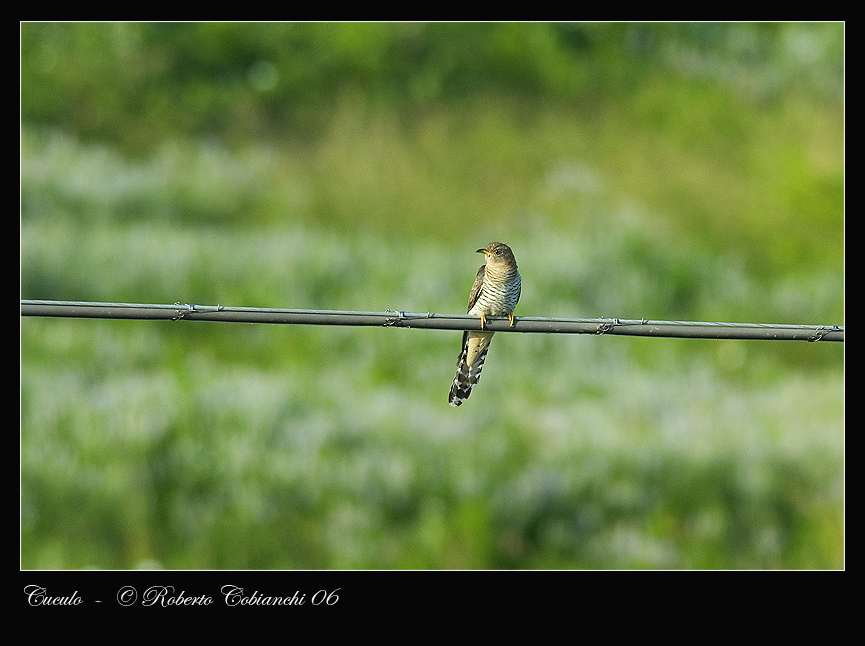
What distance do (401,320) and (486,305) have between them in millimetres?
2638

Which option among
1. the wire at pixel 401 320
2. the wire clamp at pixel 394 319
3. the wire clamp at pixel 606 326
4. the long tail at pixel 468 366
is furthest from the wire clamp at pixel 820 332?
the long tail at pixel 468 366

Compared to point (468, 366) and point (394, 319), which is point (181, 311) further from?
point (468, 366)

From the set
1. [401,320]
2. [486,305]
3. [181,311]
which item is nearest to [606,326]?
[401,320]

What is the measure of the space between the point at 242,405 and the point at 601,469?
7.01 m

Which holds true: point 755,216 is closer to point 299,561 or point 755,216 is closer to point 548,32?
point 548,32

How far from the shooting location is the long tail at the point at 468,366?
6844 mm

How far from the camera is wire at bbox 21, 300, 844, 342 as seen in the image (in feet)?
13.4

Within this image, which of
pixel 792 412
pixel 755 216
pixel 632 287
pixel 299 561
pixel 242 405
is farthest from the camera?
pixel 755 216

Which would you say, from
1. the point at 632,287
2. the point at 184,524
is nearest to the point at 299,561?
the point at 184,524

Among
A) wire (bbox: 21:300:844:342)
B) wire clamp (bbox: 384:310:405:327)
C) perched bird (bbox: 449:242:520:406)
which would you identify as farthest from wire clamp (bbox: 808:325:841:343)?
perched bird (bbox: 449:242:520:406)

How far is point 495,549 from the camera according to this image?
16375mm

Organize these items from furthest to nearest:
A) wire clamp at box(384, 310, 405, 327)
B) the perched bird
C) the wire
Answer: the perched bird → wire clamp at box(384, 310, 405, 327) → the wire

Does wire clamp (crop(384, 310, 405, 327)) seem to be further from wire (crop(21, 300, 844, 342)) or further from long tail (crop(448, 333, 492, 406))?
long tail (crop(448, 333, 492, 406))

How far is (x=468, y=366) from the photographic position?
22.7 ft
